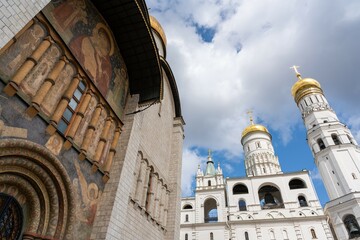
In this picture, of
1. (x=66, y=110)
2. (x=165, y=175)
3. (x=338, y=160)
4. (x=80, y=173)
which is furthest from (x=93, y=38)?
(x=338, y=160)

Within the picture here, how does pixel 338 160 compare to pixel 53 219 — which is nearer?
pixel 53 219

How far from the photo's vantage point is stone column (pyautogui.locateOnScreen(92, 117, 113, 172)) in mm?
7316

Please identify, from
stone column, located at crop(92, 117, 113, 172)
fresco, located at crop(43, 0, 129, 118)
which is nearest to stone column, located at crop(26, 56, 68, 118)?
fresco, located at crop(43, 0, 129, 118)

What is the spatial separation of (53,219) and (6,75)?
339 cm

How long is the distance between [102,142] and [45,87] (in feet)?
8.85

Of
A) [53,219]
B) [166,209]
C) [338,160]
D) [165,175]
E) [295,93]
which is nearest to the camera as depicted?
[53,219]

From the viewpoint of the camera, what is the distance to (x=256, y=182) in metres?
36.7

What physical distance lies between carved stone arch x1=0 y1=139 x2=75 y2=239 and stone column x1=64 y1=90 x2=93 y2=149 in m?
0.68

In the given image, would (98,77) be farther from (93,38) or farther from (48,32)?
(48,32)

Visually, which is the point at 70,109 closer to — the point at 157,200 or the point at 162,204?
the point at 157,200

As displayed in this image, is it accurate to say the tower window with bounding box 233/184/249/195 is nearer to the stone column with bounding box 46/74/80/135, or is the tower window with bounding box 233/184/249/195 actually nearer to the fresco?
the fresco

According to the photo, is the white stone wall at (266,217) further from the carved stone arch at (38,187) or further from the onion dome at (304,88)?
the carved stone arch at (38,187)

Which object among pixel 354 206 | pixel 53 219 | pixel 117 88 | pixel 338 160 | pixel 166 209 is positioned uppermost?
pixel 338 160

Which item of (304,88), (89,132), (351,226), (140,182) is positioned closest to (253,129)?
(304,88)
